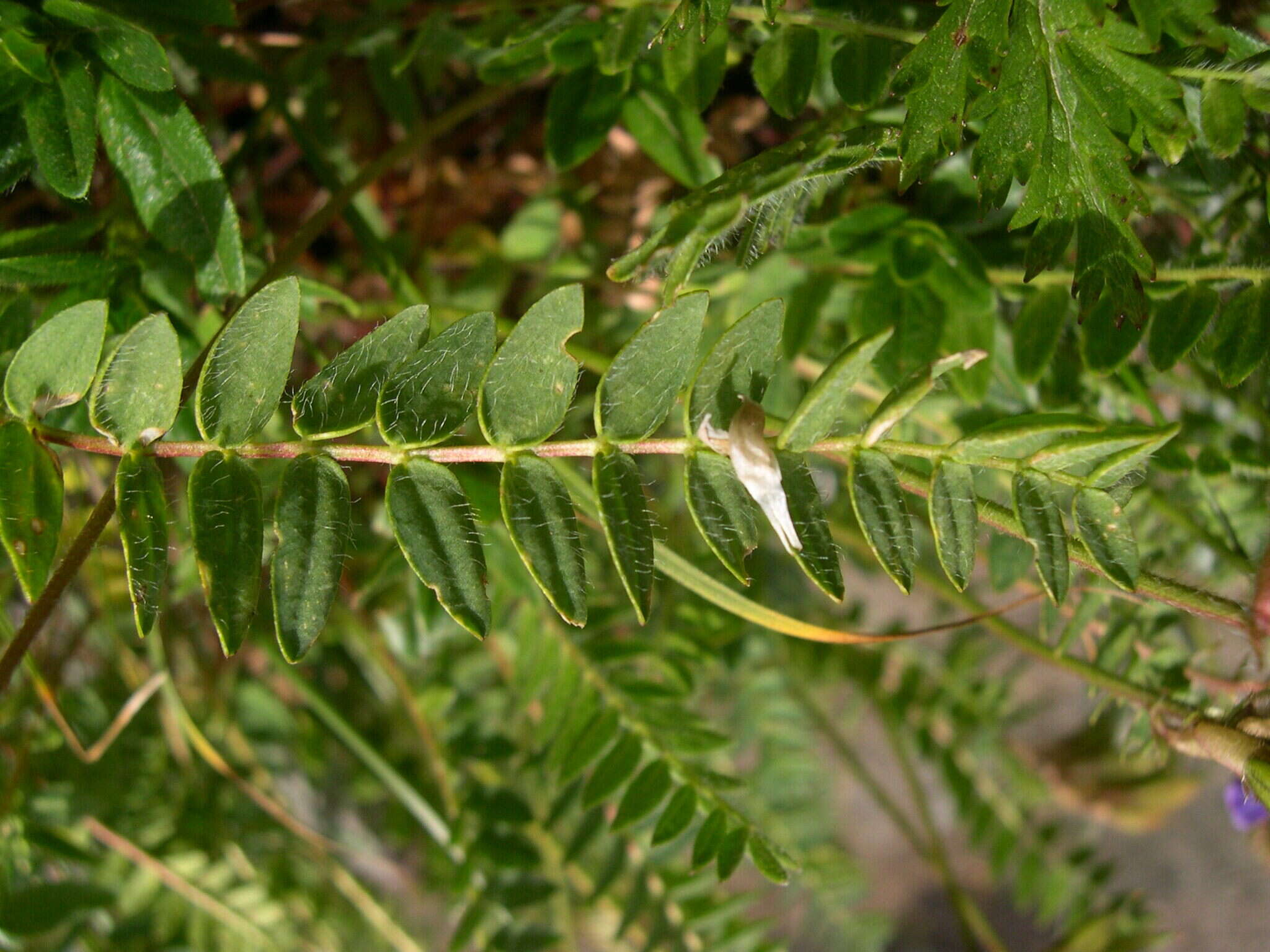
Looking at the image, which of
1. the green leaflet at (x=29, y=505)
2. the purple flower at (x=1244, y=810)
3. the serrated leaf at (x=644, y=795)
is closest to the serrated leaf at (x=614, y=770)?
the serrated leaf at (x=644, y=795)

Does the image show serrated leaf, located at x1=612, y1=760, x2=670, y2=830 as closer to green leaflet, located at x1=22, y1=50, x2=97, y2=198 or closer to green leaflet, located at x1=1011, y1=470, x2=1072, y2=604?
green leaflet, located at x1=1011, y1=470, x2=1072, y2=604

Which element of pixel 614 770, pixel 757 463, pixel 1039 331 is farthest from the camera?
pixel 614 770

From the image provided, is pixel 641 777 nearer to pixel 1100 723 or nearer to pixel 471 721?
pixel 471 721

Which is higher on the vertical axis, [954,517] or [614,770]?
[954,517]

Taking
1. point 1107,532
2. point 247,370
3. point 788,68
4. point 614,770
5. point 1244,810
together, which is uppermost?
point 788,68

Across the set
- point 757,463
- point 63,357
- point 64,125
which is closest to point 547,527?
point 757,463

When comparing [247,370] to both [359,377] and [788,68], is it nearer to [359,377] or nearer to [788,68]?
[359,377]
